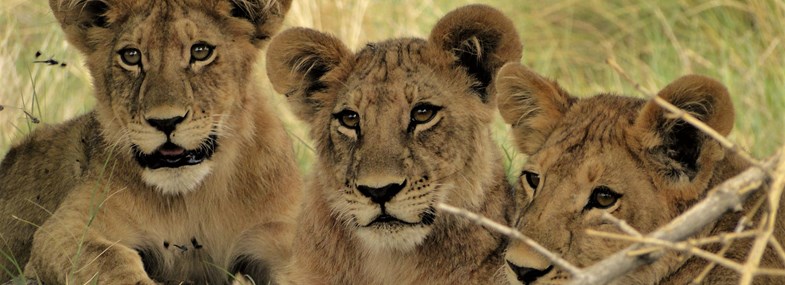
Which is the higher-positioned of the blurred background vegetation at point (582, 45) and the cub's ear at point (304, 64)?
the cub's ear at point (304, 64)

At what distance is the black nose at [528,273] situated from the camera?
366 centimetres

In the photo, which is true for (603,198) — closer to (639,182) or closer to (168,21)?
(639,182)

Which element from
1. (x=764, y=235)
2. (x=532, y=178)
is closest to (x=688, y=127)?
(x=532, y=178)

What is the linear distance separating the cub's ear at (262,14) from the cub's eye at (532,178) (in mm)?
1549

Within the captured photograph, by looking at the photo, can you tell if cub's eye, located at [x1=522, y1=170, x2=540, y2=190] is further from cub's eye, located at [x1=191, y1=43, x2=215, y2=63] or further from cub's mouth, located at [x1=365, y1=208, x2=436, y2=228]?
cub's eye, located at [x1=191, y1=43, x2=215, y2=63]

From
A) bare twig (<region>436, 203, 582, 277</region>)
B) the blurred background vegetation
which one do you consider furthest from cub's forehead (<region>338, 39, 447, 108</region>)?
the blurred background vegetation

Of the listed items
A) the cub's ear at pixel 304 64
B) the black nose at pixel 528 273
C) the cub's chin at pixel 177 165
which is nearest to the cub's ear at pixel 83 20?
the cub's chin at pixel 177 165

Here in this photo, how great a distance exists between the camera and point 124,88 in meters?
5.11

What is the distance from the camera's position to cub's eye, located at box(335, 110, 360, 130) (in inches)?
176

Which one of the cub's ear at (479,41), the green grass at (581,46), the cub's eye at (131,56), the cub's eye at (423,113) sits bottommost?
the green grass at (581,46)

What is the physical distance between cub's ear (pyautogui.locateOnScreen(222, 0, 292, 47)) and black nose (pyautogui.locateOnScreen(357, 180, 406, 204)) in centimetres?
133

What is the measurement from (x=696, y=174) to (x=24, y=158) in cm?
331

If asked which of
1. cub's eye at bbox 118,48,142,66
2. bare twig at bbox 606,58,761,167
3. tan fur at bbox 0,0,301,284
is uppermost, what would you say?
Answer: bare twig at bbox 606,58,761,167

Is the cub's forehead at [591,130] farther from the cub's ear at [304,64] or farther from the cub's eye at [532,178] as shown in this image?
the cub's ear at [304,64]
